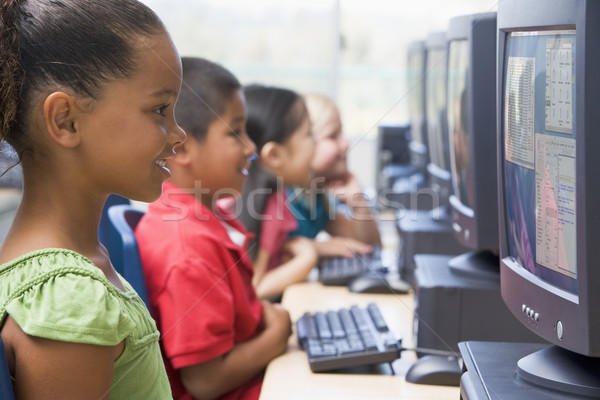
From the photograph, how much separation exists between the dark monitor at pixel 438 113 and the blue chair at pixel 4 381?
1.24 metres

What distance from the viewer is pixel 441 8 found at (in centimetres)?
443

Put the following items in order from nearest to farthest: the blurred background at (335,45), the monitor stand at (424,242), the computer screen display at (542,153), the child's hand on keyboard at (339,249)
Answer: the computer screen display at (542,153), the monitor stand at (424,242), the child's hand on keyboard at (339,249), the blurred background at (335,45)

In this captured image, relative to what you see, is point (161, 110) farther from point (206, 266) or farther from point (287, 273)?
point (287, 273)

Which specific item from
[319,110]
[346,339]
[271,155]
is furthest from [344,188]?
[346,339]

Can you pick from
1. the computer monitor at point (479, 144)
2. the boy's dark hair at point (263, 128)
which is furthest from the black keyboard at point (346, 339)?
the boy's dark hair at point (263, 128)

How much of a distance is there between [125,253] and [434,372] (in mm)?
513

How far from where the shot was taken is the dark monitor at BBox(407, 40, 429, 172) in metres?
2.34

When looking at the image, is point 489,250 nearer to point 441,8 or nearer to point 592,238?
point 592,238

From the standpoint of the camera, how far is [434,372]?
43.3 inches

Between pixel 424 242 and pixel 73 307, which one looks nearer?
pixel 73 307

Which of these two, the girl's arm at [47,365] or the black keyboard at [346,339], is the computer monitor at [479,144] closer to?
the black keyboard at [346,339]

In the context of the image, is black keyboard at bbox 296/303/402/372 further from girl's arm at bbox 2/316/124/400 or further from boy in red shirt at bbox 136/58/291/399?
girl's arm at bbox 2/316/124/400

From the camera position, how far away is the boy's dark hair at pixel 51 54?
0.72m

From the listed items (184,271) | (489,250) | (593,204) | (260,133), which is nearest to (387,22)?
(260,133)
